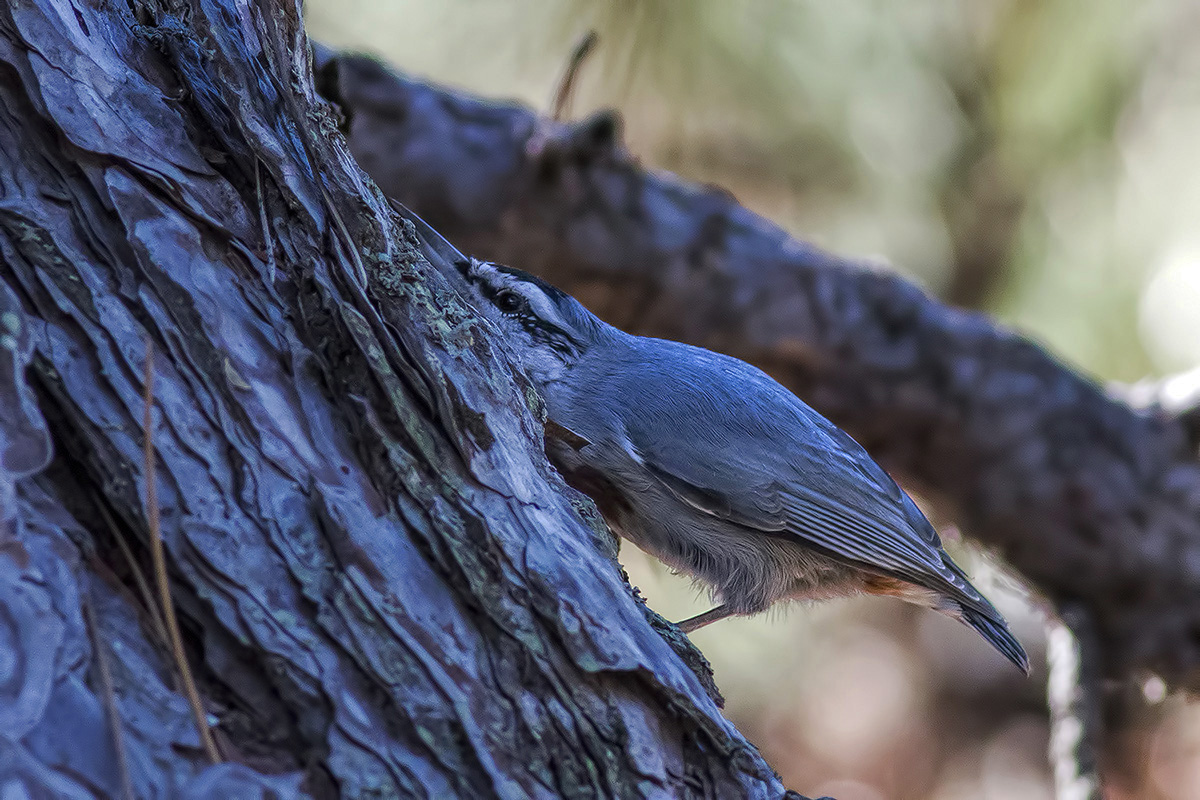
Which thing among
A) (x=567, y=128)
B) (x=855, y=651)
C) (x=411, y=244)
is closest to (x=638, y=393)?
(x=411, y=244)

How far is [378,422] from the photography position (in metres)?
1.13

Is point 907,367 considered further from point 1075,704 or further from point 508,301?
point 508,301

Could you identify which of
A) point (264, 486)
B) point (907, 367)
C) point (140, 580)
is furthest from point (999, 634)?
point (140, 580)

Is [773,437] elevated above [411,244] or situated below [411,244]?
above

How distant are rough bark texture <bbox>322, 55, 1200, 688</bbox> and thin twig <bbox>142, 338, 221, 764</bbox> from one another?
198 centimetres

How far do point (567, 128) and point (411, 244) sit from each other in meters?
1.70

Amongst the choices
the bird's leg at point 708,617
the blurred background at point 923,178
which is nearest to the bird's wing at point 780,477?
the bird's leg at point 708,617

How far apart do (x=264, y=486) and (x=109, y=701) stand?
259 mm

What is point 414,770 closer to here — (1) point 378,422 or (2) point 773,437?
(1) point 378,422

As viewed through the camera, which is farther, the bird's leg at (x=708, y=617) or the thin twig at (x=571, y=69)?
the thin twig at (x=571, y=69)

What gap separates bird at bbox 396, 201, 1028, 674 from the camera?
1.76m

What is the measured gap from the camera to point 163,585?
0.98 meters

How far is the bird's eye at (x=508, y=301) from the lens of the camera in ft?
5.96

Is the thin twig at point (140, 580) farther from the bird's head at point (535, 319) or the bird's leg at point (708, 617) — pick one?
the bird's leg at point (708, 617)
